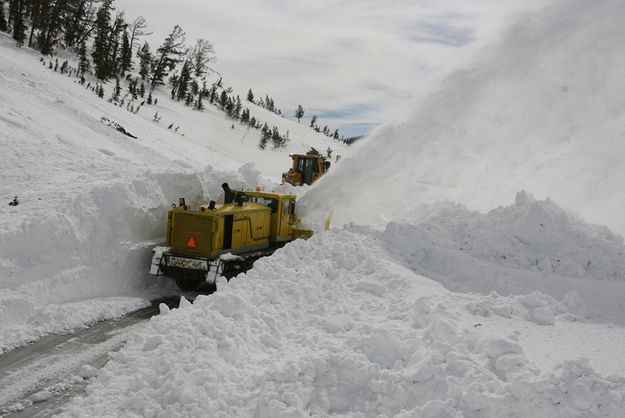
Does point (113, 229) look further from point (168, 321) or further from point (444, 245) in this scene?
point (444, 245)

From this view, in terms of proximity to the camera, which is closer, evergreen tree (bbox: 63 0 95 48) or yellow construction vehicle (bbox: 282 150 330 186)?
yellow construction vehicle (bbox: 282 150 330 186)

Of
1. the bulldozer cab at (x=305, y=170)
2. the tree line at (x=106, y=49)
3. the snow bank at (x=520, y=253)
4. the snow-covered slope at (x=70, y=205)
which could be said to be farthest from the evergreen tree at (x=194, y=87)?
the snow bank at (x=520, y=253)

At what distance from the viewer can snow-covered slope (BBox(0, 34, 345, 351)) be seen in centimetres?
909

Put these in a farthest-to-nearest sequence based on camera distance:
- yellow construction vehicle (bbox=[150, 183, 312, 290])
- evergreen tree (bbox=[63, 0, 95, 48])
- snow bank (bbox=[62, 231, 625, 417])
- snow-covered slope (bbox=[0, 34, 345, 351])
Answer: evergreen tree (bbox=[63, 0, 95, 48]) < yellow construction vehicle (bbox=[150, 183, 312, 290]) < snow-covered slope (bbox=[0, 34, 345, 351]) < snow bank (bbox=[62, 231, 625, 417])

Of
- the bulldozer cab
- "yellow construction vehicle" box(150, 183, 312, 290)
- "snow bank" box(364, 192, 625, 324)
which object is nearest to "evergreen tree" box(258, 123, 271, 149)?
the bulldozer cab

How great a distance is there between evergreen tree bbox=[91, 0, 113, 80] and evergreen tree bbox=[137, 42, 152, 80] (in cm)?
430

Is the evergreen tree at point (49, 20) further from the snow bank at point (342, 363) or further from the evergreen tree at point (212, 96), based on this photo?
the snow bank at point (342, 363)

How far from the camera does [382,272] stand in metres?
8.89

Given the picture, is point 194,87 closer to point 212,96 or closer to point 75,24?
point 212,96

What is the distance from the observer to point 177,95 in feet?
174

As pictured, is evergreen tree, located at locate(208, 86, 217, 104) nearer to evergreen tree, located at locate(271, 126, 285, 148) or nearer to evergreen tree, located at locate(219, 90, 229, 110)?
evergreen tree, located at locate(219, 90, 229, 110)

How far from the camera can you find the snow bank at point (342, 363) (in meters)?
4.77

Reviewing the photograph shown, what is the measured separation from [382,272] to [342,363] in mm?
3444

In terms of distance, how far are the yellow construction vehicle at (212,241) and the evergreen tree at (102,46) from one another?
32103mm
